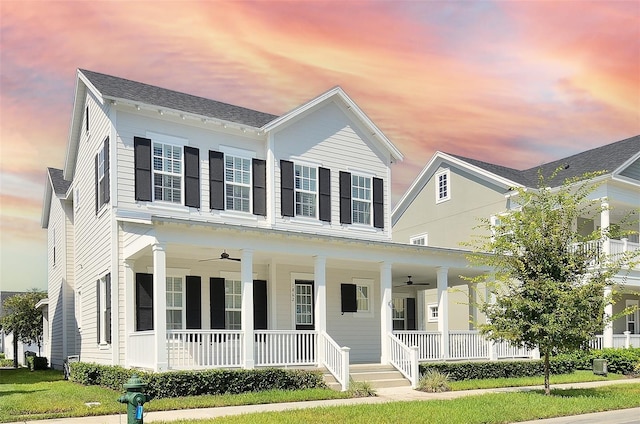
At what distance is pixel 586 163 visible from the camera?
31.1 metres

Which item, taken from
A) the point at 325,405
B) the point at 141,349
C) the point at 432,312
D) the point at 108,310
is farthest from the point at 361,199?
the point at 432,312

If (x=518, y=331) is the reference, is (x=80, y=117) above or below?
above

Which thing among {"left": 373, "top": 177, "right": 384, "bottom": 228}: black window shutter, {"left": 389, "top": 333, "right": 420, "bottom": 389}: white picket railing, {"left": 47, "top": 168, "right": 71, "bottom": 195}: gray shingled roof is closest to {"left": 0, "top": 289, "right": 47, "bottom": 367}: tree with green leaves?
{"left": 47, "top": 168, "right": 71, "bottom": 195}: gray shingled roof

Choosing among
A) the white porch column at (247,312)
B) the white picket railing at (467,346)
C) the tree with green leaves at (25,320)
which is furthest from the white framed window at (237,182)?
the tree with green leaves at (25,320)

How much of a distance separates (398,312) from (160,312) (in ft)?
42.5

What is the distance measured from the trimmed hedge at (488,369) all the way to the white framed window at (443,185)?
38.9 ft

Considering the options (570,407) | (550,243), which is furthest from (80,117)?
(570,407)

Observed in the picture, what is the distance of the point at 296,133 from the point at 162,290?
27.3ft

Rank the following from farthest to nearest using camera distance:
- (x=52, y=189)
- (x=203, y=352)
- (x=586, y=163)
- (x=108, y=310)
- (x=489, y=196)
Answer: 1. (x=586, y=163)
2. (x=489, y=196)
3. (x=52, y=189)
4. (x=108, y=310)
5. (x=203, y=352)

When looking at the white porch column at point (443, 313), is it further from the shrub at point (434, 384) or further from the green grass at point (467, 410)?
the green grass at point (467, 410)

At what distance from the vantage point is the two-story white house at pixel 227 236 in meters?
17.1

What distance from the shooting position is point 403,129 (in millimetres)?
25625

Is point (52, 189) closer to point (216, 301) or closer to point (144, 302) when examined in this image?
point (216, 301)

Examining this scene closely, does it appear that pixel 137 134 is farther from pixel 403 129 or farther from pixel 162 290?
pixel 403 129
